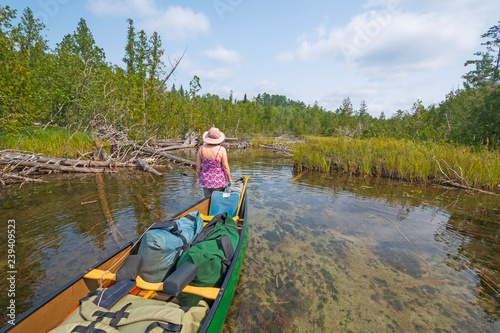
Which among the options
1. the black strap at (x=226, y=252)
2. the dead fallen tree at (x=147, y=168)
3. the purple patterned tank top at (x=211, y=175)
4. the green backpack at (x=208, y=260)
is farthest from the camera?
the dead fallen tree at (x=147, y=168)

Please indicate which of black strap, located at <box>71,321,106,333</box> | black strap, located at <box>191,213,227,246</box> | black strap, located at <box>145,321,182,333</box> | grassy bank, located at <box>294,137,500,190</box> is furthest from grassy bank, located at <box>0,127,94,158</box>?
grassy bank, located at <box>294,137,500,190</box>

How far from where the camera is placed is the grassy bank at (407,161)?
8336 mm

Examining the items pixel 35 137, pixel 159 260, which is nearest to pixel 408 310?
pixel 159 260

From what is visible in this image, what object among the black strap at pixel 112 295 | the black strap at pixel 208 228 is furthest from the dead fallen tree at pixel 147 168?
the black strap at pixel 112 295

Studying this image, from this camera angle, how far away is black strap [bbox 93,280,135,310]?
1944mm

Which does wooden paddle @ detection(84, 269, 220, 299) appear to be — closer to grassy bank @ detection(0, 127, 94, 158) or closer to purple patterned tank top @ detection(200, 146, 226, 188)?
purple patterned tank top @ detection(200, 146, 226, 188)

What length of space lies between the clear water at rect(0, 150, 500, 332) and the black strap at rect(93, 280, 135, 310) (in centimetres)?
134

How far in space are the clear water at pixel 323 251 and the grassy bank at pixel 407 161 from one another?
3.88 ft

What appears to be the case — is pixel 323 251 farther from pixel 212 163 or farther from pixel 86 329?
pixel 86 329

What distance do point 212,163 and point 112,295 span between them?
10.6ft

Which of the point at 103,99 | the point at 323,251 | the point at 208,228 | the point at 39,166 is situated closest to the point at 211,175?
the point at 208,228

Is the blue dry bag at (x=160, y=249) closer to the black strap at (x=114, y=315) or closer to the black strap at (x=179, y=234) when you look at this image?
the black strap at (x=179, y=234)

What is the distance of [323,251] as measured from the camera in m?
4.46

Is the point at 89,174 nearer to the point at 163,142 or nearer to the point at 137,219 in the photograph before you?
the point at 137,219
